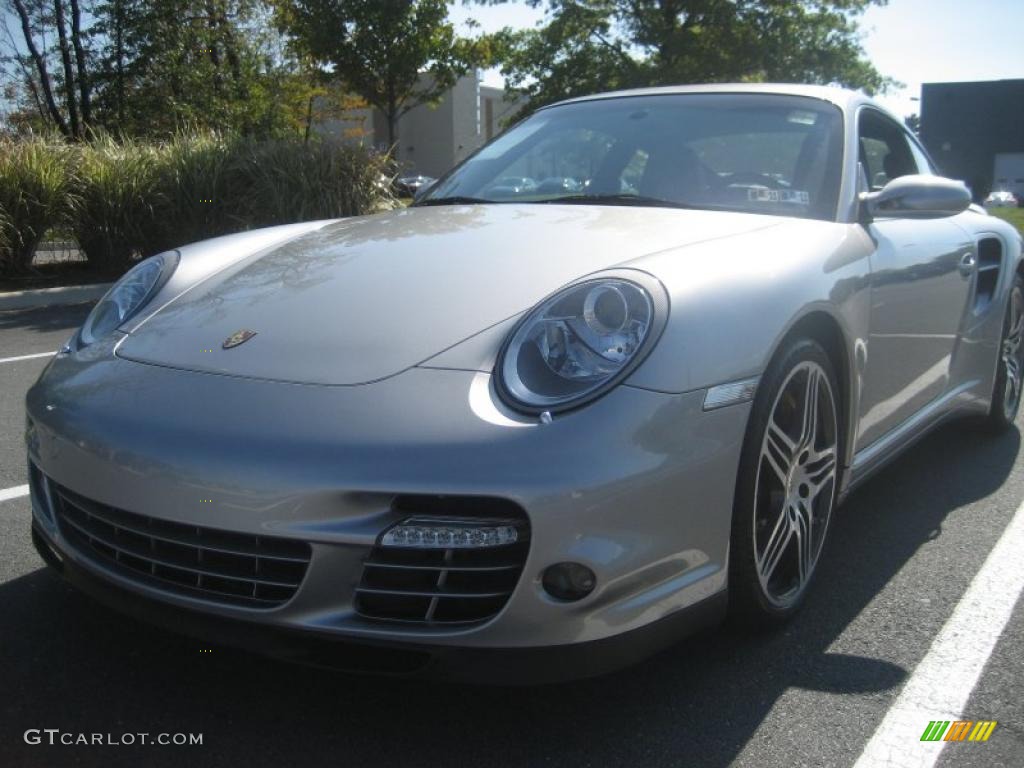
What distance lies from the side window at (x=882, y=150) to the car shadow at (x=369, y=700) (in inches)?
66.3

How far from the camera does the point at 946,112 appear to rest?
58.2 metres

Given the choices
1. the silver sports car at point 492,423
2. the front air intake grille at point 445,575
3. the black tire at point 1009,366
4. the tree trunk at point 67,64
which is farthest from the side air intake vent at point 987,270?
the tree trunk at point 67,64

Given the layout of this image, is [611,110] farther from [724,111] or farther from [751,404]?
[751,404]

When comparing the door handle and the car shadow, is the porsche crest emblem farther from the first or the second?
the door handle

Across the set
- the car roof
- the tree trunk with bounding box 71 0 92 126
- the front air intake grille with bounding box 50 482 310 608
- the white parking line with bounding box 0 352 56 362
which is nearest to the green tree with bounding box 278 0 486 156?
the tree trunk with bounding box 71 0 92 126

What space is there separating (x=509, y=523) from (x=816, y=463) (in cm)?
109

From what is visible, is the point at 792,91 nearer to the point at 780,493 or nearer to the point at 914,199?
the point at 914,199

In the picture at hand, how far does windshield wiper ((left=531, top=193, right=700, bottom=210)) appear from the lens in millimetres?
2924

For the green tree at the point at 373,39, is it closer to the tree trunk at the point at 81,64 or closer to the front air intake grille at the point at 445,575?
the tree trunk at the point at 81,64

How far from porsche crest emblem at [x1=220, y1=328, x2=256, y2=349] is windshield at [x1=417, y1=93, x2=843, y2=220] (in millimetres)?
1224

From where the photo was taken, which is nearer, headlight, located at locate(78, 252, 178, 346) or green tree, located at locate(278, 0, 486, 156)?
headlight, located at locate(78, 252, 178, 346)

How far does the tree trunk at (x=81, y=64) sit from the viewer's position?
18188 mm

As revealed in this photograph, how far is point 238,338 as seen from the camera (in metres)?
2.25

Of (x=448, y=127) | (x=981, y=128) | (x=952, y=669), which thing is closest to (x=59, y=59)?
(x=952, y=669)
